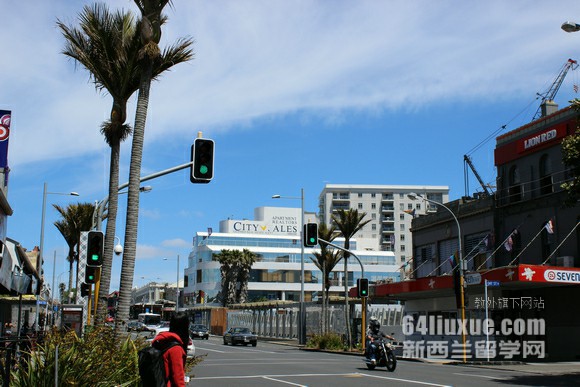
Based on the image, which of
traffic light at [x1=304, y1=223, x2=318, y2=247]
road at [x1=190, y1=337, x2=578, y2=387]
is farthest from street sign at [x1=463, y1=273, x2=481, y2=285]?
traffic light at [x1=304, y1=223, x2=318, y2=247]

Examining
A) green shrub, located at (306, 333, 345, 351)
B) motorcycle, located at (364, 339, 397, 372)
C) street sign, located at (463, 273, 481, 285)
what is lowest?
green shrub, located at (306, 333, 345, 351)

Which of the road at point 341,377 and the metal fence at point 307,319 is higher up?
the metal fence at point 307,319

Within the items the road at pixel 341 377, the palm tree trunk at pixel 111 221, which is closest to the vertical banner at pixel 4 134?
the palm tree trunk at pixel 111 221

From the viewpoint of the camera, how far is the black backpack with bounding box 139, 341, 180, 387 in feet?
20.9

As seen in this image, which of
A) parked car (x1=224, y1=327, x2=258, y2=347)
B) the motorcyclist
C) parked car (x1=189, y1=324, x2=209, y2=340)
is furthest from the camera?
parked car (x1=189, y1=324, x2=209, y2=340)

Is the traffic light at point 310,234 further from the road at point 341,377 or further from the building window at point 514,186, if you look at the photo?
the building window at point 514,186

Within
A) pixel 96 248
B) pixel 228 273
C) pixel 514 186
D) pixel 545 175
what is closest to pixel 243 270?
pixel 228 273

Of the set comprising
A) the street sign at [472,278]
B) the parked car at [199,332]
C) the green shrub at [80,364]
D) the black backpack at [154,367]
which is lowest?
the parked car at [199,332]

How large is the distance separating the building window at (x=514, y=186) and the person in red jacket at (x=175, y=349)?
3197 centimetres

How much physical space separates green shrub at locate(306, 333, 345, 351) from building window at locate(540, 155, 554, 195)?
14262mm

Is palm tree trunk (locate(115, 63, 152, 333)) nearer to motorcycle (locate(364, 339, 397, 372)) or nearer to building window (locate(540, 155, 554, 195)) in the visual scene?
motorcycle (locate(364, 339, 397, 372))

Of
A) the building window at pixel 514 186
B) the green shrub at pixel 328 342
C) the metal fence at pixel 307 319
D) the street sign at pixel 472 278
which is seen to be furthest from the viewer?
the metal fence at pixel 307 319

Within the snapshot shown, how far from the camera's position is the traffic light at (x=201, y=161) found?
13.8 m

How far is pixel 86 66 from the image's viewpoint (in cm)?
1780
